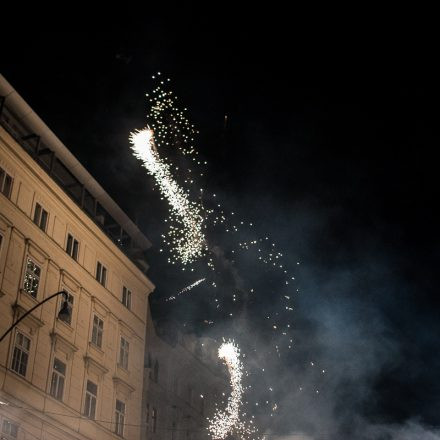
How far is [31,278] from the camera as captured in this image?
1091 inches

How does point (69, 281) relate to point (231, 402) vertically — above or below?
below

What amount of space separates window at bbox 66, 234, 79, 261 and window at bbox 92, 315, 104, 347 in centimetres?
326

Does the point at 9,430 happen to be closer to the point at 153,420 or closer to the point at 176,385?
the point at 153,420

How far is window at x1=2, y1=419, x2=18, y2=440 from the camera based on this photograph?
24094 millimetres

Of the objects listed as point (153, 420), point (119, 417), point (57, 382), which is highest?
point (153, 420)

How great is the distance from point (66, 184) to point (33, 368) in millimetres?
10665

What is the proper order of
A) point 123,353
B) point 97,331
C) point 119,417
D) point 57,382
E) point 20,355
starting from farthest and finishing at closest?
point 123,353
point 119,417
point 97,331
point 57,382
point 20,355

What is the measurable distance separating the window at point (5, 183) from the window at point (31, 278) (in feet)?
9.77

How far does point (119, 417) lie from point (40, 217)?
36.7 ft

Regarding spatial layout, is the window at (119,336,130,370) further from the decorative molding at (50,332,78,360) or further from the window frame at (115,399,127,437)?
the decorative molding at (50,332,78,360)

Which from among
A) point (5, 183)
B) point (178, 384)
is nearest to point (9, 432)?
point (5, 183)

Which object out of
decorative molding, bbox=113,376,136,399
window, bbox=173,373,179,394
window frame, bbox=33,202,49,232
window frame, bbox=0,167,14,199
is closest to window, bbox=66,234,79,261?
window frame, bbox=33,202,49,232

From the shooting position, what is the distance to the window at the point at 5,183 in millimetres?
26812

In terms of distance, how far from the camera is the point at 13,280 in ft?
86.4
